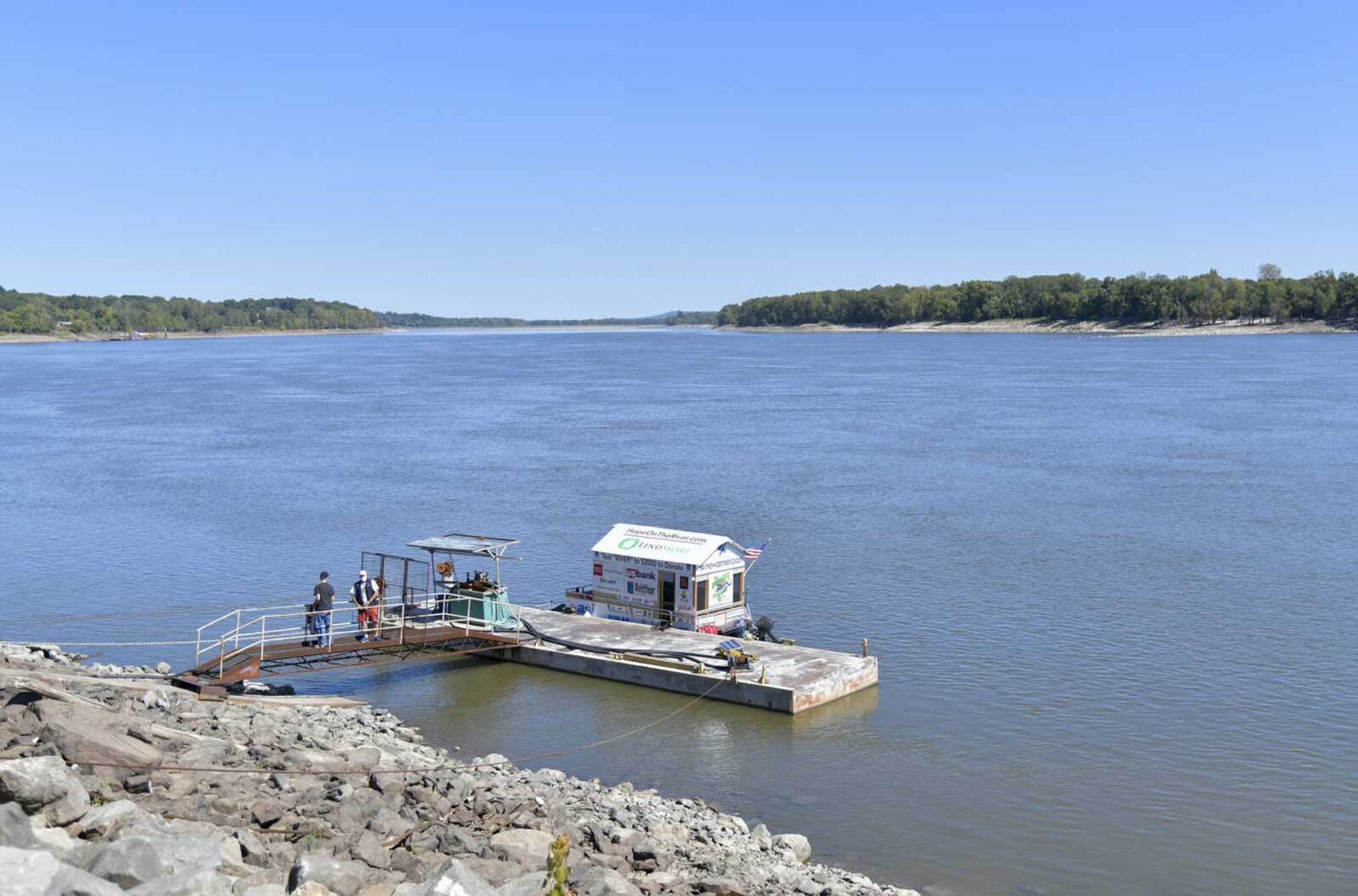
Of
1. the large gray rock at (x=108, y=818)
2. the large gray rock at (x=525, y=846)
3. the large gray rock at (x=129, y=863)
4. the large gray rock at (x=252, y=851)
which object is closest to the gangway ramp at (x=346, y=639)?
the large gray rock at (x=108, y=818)

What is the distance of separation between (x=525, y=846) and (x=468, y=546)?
634 inches

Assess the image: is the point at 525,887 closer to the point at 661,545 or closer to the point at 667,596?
the point at 667,596

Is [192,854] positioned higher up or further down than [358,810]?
higher up

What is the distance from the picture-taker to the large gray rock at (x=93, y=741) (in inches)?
625

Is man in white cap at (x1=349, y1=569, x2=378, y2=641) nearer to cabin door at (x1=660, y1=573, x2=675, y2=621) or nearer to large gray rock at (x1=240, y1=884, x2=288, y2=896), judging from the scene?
cabin door at (x1=660, y1=573, x2=675, y2=621)

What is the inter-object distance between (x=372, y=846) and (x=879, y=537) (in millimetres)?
31855

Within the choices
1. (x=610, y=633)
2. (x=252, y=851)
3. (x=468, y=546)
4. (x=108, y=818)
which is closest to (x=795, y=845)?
(x=252, y=851)

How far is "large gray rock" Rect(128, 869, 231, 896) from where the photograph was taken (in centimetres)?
1120

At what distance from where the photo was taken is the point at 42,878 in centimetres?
1069

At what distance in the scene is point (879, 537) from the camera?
145 ft

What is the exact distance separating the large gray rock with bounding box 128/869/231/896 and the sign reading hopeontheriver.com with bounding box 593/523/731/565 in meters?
19.1

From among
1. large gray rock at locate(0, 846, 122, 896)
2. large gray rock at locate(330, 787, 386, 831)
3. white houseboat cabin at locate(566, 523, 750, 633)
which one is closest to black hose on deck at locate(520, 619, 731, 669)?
white houseboat cabin at locate(566, 523, 750, 633)

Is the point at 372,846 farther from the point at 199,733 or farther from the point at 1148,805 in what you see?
the point at 1148,805

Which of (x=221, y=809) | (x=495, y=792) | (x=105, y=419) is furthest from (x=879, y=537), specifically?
(x=105, y=419)
